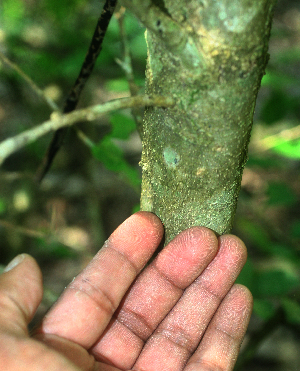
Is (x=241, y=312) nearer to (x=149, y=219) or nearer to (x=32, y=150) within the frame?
(x=149, y=219)

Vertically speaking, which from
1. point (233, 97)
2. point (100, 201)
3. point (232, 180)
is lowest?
point (100, 201)

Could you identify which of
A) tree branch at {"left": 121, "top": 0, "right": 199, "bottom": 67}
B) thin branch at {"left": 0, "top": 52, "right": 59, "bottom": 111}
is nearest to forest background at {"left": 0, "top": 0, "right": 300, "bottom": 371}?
thin branch at {"left": 0, "top": 52, "right": 59, "bottom": 111}

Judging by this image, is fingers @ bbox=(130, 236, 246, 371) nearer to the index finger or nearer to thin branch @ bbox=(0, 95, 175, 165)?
the index finger

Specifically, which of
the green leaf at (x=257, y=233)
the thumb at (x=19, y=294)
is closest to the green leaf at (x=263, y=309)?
the green leaf at (x=257, y=233)

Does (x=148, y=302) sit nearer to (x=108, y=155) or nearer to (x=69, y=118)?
(x=108, y=155)

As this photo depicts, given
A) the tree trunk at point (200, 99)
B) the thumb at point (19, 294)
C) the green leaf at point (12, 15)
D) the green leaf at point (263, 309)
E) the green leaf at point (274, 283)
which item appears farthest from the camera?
the green leaf at point (12, 15)

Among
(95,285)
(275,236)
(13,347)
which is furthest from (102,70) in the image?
(13,347)

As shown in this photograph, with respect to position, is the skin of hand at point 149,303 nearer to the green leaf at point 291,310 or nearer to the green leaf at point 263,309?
the green leaf at point 263,309
